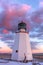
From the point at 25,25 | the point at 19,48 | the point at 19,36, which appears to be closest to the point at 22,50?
the point at 19,48

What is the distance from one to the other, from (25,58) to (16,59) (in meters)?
1.05

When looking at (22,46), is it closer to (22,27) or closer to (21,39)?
(21,39)

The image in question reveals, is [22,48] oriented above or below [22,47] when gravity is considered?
below

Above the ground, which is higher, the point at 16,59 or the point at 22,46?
the point at 22,46

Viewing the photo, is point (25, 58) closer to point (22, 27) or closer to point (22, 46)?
point (22, 46)

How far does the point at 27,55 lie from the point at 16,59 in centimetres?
135

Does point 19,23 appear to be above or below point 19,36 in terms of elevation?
above

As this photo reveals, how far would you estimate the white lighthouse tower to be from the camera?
1953cm

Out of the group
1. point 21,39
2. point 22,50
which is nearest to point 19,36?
point 21,39

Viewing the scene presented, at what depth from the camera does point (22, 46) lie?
19.6m

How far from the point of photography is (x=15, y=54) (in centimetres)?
1992

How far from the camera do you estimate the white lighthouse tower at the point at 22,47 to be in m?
19.5

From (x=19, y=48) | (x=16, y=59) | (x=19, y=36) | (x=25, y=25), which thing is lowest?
(x=16, y=59)

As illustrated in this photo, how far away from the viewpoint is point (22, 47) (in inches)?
772
